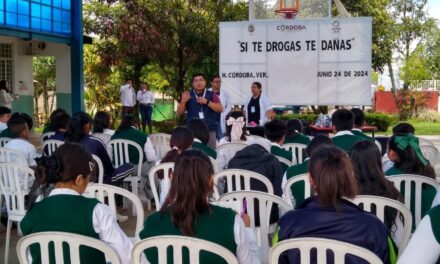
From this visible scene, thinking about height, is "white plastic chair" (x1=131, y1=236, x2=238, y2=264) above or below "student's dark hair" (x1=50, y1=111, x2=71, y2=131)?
below

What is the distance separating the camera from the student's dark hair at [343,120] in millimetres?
5344

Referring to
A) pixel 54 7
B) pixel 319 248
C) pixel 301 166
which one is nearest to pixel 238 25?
pixel 54 7

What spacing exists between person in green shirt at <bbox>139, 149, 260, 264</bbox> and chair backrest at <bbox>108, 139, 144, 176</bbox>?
3907 mm

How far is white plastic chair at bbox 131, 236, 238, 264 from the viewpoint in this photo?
88.0 inches

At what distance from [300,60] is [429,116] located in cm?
1444

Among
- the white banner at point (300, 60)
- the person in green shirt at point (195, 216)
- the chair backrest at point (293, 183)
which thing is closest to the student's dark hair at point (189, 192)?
the person in green shirt at point (195, 216)

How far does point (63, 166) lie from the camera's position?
275cm

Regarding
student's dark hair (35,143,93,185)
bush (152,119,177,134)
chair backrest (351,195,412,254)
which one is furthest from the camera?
bush (152,119,177,134)

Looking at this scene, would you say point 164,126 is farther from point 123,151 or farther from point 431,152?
point 431,152

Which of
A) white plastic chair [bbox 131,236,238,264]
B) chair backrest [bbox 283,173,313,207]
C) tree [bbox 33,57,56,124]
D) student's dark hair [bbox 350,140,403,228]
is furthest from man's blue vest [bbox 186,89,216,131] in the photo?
tree [bbox 33,57,56,124]

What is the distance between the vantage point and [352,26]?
984 cm

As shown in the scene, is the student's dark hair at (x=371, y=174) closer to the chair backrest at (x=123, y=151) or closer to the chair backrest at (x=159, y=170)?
the chair backrest at (x=159, y=170)

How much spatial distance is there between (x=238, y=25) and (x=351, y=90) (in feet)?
7.59

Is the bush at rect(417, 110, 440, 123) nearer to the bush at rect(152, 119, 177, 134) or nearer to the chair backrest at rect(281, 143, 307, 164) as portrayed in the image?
the bush at rect(152, 119, 177, 134)
